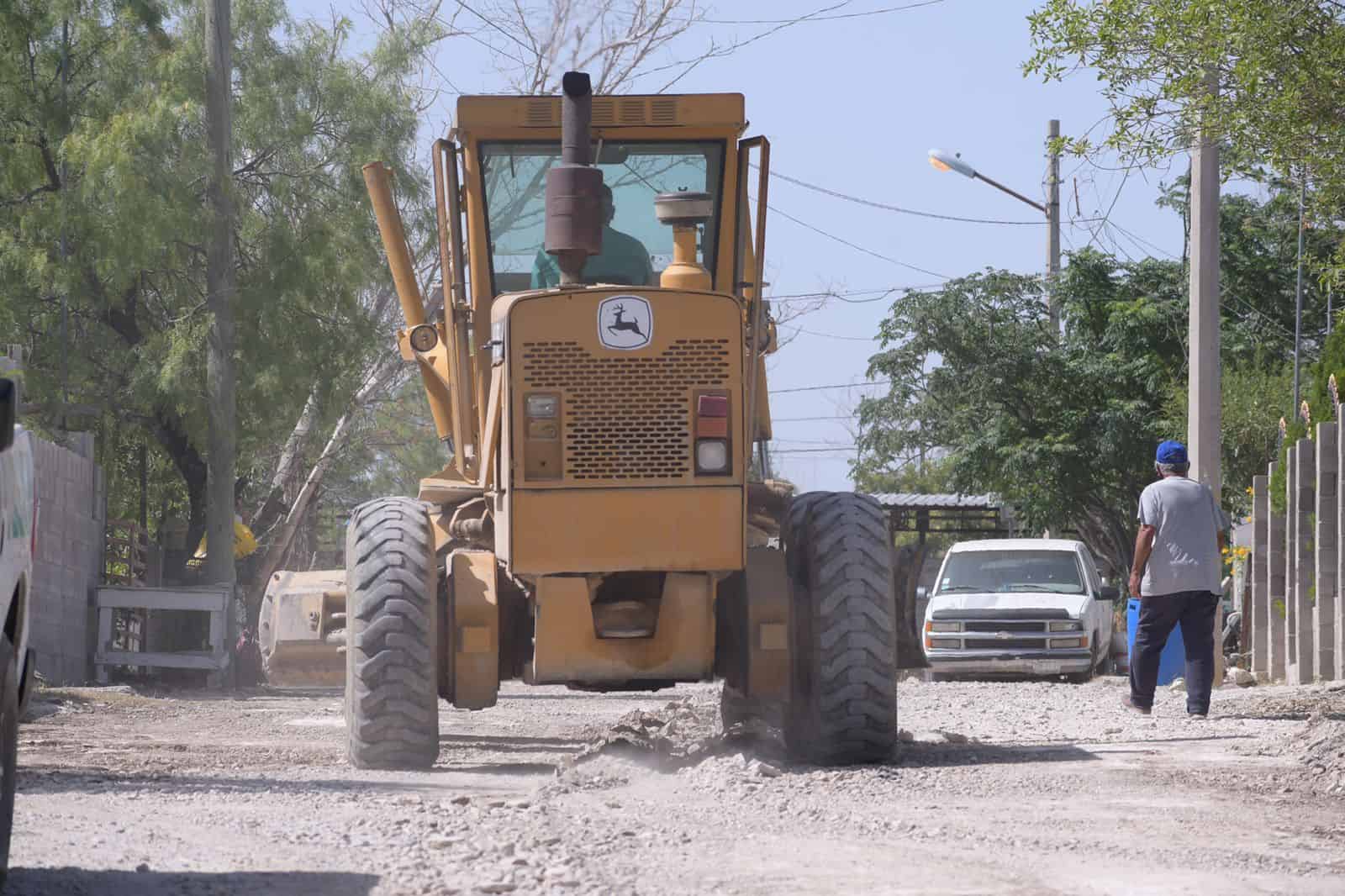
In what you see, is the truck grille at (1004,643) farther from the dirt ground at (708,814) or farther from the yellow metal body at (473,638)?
the yellow metal body at (473,638)

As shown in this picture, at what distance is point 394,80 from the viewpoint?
1083 inches

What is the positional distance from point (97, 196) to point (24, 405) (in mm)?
2653

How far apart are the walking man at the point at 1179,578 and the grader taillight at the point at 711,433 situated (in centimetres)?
367

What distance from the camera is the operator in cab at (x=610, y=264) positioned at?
10.4 metres

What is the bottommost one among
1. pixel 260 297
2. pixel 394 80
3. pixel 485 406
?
pixel 485 406

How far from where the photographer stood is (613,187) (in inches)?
421

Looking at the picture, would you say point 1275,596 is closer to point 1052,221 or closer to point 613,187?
point 613,187

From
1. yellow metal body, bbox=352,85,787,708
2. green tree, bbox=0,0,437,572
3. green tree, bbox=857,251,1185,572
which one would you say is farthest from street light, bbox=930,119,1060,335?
yellow metal body, bbox=352,85,787,708

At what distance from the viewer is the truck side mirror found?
17.2 feet

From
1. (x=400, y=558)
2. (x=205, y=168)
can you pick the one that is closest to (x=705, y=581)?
(x=400, y=558)

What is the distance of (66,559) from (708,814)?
14.6m

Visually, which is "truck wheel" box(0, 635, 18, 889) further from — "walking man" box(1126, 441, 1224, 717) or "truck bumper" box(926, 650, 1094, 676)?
"truck bumper" box(926, 650, 1094, 676)

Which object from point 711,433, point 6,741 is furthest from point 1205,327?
point 6,741

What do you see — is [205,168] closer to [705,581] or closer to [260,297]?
[260,297]
